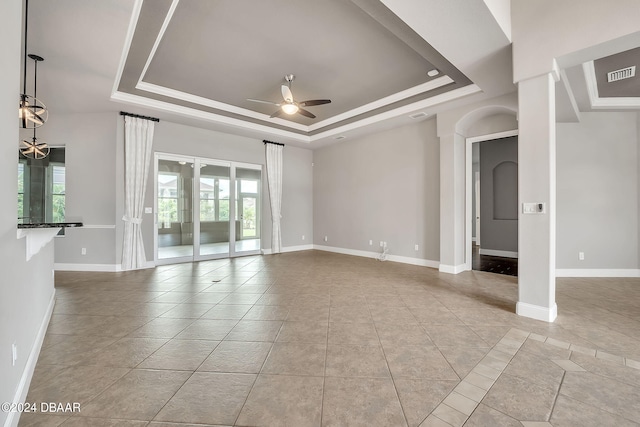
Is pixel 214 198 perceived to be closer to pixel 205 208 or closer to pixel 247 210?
pixel 205 208

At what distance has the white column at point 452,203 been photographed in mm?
5066

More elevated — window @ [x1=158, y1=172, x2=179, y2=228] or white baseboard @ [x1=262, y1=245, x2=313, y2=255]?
window @ [x1=158, y1=172, x2=179, y2=228]

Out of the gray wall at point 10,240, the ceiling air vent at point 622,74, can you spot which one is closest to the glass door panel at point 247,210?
the gray wall at point 10,240

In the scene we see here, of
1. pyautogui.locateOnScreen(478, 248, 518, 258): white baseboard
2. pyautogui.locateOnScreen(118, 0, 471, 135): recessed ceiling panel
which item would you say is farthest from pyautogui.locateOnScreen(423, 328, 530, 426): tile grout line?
pyautogui.locateOnScreen(478, 248, 518, 258): white baseboard

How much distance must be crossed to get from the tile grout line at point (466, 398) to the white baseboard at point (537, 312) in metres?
0.81

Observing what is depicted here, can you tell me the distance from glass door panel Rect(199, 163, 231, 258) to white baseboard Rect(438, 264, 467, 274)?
16.0 ft

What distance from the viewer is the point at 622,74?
12.5 ft

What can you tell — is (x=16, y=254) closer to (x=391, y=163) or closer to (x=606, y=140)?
(x=391, y=163)

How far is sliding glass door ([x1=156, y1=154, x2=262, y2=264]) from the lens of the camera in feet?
19.2

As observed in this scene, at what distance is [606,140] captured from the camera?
191 inches

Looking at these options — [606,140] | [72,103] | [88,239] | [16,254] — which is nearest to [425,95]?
[606,140]

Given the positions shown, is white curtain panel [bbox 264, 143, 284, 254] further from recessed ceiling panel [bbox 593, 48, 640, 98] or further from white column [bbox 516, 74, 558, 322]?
recessed ceiling panel [bbox 593, 48, 640, 98]

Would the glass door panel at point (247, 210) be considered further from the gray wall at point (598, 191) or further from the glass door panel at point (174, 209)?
the gray wall at point (598, 191)

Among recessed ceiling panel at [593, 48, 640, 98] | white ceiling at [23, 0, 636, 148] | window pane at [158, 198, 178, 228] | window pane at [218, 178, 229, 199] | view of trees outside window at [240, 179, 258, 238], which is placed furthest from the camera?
view of trees outside window at [240, 179, 258, 238]
